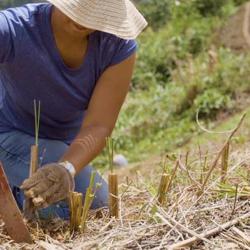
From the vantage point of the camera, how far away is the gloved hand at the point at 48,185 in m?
2.19

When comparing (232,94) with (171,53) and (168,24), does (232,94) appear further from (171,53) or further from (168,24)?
(168,24)

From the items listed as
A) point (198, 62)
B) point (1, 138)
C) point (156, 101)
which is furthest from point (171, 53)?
point (1, 138)

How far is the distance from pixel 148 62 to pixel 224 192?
29.5ft

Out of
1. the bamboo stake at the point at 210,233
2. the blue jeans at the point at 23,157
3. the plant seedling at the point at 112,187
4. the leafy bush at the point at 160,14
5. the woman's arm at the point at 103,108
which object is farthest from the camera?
the leafy bush at the point at 160,14

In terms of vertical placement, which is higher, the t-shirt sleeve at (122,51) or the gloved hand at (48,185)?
the t-shirt sleeve at (122,51)

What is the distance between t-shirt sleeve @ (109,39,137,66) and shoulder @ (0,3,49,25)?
34cm

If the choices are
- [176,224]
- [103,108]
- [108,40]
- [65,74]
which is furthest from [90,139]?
[176,224]

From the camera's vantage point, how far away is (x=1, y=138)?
9.98 feet

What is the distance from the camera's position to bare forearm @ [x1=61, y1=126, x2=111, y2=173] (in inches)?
98.3

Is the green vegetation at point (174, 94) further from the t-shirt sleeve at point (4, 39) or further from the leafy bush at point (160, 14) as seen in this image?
the t-shirt sleeve at point (4, 39)

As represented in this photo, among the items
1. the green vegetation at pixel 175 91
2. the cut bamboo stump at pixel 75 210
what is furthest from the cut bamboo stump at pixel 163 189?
the green vegetation at pixel 175 91

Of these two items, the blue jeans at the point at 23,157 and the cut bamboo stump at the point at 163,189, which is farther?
the blue jeans at the point at 23,157

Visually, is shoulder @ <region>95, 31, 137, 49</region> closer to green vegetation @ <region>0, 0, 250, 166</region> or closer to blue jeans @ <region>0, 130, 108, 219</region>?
blue jeans @ <region>0, 130, 108, 219</region>

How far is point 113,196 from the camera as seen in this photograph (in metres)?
2.26
